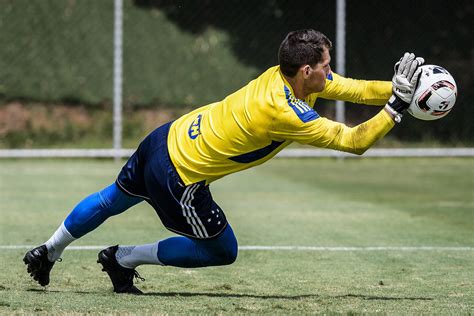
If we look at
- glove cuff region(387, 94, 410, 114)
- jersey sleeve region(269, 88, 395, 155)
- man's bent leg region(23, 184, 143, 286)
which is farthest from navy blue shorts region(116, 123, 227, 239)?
glove cuff region(387, 94, 410, 114)

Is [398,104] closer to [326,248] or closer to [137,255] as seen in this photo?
[137,255]

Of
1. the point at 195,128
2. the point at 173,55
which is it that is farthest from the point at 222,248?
the point at 173,55

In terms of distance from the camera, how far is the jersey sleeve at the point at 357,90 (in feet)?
21.8

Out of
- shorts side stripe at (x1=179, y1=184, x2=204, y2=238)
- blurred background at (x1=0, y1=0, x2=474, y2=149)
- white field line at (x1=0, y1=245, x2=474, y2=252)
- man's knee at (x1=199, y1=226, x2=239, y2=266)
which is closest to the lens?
shorts side stripe at (x1=179, y1=184, x2=204, y2=238)

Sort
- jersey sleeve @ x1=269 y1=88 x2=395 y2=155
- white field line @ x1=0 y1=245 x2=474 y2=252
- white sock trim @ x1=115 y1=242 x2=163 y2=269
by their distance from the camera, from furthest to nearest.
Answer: white field line @ x1=0 y1=245 x2=474 y2=252
white sock trim @ x1=115 y1=242 x2=163 y2=269
jersey sleeve @ x1=269 y1=88 x2=395 y2=155

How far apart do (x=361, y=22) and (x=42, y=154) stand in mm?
6040

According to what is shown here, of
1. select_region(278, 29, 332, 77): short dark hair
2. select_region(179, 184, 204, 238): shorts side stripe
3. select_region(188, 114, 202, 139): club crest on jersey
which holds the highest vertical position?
select_region(278, 29, 332, 77): short dark hair

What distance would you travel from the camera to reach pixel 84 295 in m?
6.40

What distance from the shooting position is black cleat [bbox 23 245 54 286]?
21.6 ft

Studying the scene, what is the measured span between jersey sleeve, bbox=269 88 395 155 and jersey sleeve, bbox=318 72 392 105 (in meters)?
0.78

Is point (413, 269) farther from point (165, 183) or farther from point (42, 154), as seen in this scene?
point (42, 154)

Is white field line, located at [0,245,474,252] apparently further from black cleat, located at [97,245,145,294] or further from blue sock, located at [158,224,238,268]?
blue sock, located at [158,224,238,268]

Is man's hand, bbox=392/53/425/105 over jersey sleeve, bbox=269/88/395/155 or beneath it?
over

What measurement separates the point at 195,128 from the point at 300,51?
2.63 feet
